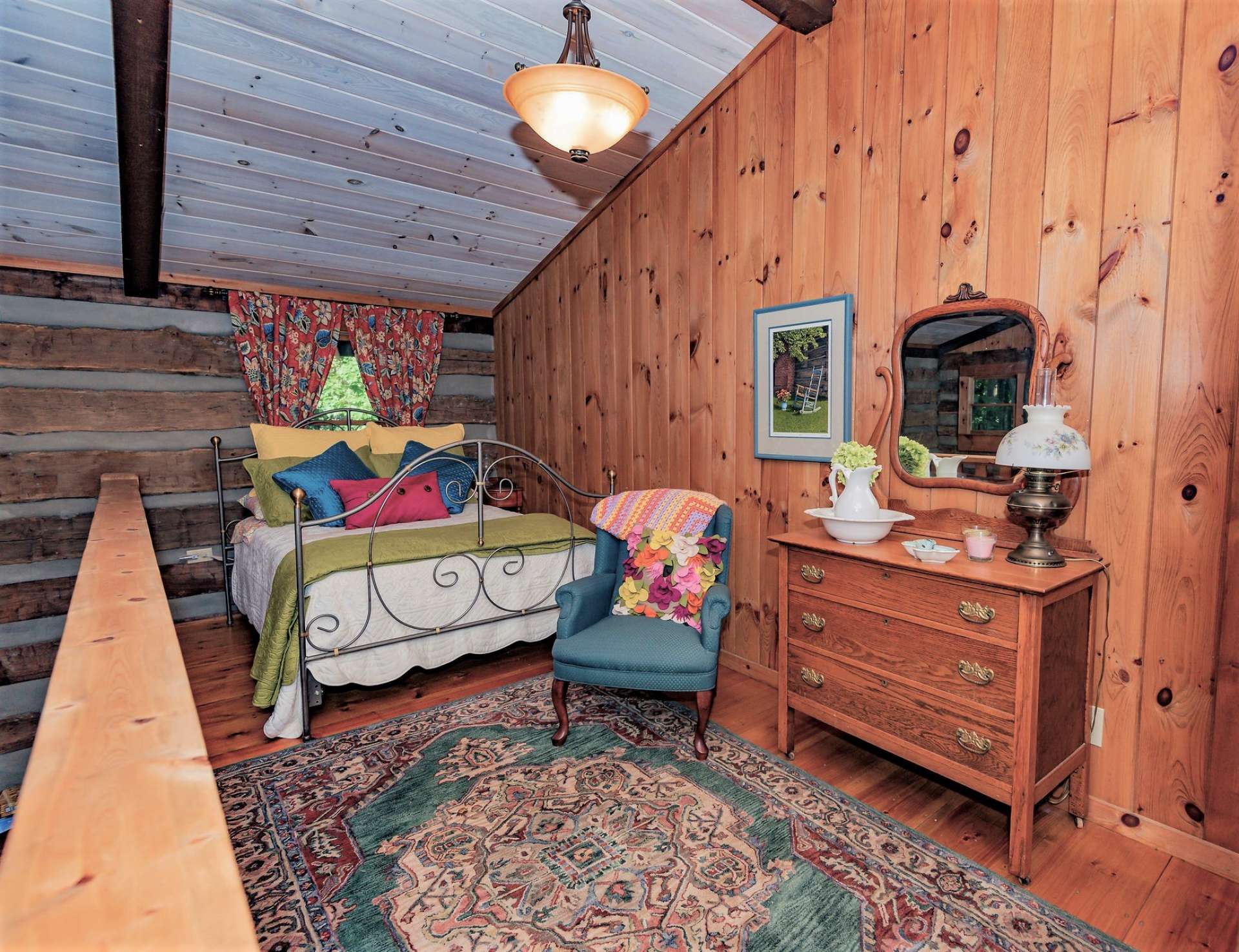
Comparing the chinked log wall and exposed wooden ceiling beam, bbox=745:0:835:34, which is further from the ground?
exposed wooden ceiling beam, bbox=745:0:835:34

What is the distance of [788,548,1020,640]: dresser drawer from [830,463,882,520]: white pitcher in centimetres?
17

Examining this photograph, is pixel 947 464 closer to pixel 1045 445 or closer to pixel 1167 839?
pixel 1045 445

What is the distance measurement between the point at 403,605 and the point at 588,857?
53.4 inches

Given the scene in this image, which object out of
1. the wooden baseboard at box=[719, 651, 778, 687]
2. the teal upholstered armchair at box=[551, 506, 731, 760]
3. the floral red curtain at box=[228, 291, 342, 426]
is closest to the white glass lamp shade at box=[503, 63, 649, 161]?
the teal upholstered armchair at box=[551, 506, 731, 760]

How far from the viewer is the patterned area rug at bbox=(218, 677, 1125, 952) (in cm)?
162

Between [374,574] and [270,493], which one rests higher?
[270,493]

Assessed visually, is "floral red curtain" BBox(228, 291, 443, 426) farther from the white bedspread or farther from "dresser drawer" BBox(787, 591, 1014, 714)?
"dresser drawer" BBox(787, 591, 1014, 714)

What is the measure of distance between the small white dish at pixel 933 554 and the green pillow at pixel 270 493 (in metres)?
3.00

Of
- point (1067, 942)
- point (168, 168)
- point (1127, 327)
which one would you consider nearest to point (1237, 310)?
point (1127, 327)

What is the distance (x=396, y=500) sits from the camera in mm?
3510

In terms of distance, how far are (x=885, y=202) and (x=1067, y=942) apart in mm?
2349

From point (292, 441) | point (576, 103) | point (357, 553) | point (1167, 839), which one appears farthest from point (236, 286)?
point (1167, 839)

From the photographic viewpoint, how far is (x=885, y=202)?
252cm

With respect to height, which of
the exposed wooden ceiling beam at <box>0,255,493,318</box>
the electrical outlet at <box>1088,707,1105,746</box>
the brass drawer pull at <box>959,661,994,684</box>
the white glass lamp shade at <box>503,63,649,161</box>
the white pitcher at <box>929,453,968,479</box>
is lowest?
the electrical outlet at <box>1088,707,1105,746</box>
